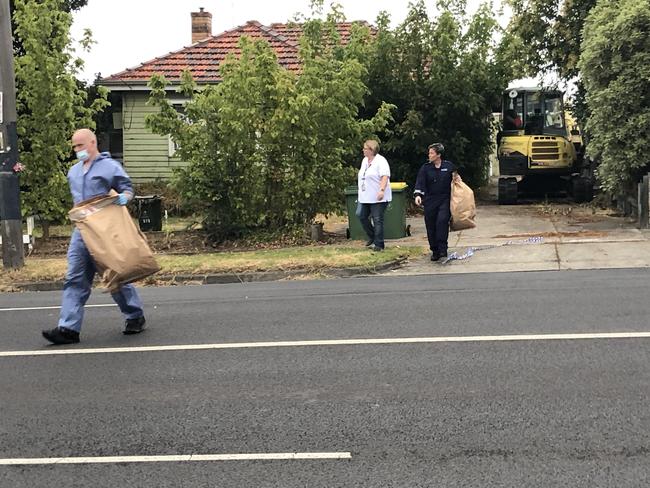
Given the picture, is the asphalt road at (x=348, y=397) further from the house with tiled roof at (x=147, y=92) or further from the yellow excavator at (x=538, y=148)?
the house with tiled roof at (x=147, y=92)

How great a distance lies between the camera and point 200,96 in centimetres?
1447

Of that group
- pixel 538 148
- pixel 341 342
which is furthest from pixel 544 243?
pixel 538 148

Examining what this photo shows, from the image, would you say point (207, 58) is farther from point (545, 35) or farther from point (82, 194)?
point (82, 194)

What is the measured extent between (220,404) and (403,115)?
1615 cm

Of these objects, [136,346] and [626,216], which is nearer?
[136,346]

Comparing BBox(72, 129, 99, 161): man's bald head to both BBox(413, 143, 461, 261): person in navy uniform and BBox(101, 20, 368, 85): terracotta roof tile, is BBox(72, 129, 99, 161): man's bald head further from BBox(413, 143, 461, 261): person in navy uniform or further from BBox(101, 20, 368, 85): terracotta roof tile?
BBox(101, 20, 368, 85): terracotta roof tile

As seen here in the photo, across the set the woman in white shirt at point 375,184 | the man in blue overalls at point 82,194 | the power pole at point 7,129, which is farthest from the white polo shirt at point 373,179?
the man in blue overalls at point 82,194

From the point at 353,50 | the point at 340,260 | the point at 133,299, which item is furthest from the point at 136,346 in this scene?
the point at 353,50

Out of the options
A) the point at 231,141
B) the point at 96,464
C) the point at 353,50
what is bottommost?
the point at 96,464

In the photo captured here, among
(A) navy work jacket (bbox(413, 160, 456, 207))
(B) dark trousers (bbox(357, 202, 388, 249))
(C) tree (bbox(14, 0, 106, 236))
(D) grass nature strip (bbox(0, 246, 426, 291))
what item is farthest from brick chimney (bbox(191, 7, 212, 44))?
(A) navy work jacket (bbox(413, 160, 456, 207))

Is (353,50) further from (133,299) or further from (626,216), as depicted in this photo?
(133,299)

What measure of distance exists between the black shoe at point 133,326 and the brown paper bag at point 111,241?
0.69 meters

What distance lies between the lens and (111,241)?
21.4 feet

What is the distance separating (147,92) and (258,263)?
44.3ft
